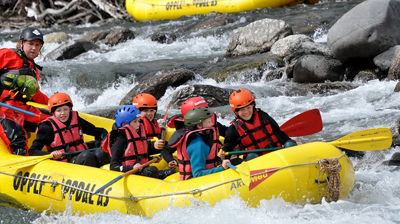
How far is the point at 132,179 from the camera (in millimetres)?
4582

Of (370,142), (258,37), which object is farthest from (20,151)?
(258,37)

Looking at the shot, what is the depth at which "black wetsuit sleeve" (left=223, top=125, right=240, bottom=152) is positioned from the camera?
521 centimetres

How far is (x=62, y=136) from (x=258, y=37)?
7413mm

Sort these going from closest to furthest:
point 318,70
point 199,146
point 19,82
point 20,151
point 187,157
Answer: point 199,146, point 187,157, point 20,151, point 19,82, point 318,70

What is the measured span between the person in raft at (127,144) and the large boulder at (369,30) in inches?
216

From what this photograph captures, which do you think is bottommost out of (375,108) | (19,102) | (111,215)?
(375,108)

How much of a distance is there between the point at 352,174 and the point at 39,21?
1887cm

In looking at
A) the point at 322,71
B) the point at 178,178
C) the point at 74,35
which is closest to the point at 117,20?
the point at 74,35

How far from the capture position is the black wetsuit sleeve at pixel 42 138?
5324 millimetres

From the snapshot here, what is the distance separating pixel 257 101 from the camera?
9.42m

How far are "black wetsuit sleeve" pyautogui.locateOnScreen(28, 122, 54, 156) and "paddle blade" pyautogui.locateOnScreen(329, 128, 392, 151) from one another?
108 inches

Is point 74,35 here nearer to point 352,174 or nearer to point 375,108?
point 375,108

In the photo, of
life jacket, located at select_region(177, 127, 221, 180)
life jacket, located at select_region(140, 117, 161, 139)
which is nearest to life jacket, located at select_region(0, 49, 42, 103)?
life jacket, located at select_region(140, 117, 161, 139)

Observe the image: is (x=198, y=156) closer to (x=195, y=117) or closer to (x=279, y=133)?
(x=195, y=117)
